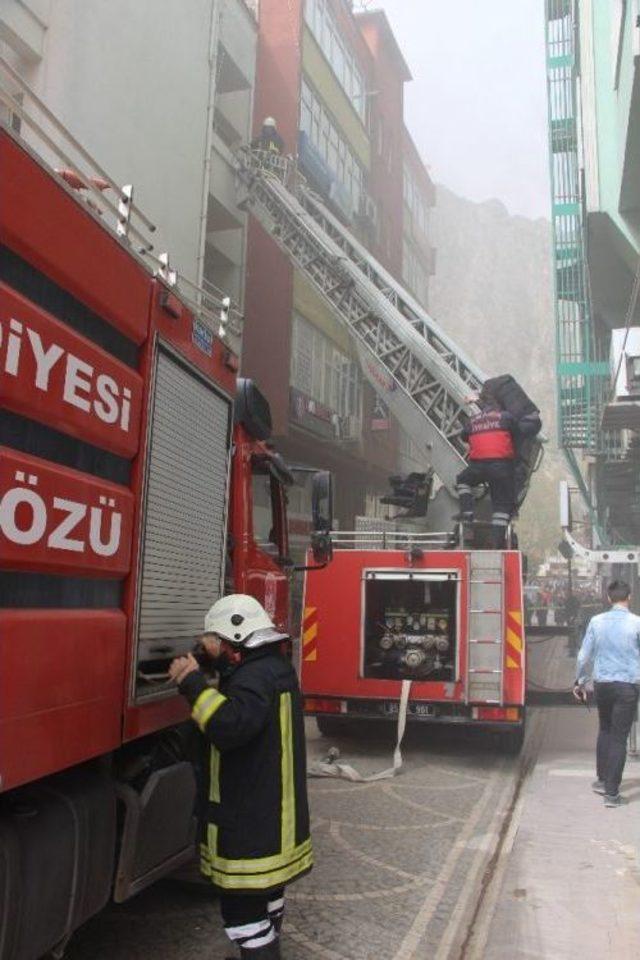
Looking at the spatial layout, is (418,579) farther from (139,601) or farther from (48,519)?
(48,519)

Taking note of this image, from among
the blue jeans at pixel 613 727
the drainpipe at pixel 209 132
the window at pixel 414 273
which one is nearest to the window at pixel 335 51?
the drainpipe at pixel 209 132

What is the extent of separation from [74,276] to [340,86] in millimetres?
24864

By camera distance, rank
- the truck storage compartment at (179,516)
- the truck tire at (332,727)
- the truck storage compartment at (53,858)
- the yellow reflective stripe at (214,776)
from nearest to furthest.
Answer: the truck storage compartment at (53,858) → the yellow reflective stripe at (214,776) → the truck storage compartment at (179,516) → the truck tire at (332,727)

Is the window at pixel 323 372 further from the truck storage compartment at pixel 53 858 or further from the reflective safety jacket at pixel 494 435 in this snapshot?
the truck storage compartment at pixel 53 858

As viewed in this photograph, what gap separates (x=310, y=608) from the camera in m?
8.01

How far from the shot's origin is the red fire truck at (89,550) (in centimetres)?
238

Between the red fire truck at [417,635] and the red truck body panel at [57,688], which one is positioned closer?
the red truck body panel at [57,688]

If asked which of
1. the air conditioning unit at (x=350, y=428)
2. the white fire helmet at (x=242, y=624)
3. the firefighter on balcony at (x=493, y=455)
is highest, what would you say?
the air conditioning unit at (x=350, y=428)

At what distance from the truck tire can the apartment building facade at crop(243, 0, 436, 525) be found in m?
11.5

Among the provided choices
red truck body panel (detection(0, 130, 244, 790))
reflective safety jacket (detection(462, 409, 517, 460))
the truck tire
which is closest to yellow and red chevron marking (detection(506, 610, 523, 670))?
the truck tire

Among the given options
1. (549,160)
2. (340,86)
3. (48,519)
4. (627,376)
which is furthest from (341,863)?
(340,86)

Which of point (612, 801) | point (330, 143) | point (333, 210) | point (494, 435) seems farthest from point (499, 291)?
point (612, 801)

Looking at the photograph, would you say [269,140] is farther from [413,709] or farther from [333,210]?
[413,709]

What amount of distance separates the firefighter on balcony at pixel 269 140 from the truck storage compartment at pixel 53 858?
669 inches
